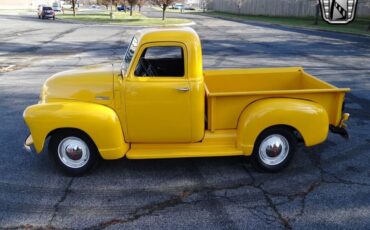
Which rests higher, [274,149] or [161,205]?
[274,149]

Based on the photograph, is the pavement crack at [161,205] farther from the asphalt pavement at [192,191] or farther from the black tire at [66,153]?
the black tire at [66,153]

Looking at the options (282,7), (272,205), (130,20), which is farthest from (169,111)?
(282,7)

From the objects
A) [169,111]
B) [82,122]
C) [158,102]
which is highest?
[158,102]

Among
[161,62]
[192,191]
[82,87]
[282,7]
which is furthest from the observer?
[282,7]

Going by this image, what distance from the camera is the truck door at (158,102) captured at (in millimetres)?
4504

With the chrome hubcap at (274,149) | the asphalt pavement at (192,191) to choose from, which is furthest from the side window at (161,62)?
the chrome hubcap at (274,149)

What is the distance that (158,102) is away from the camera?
4527 millimetres

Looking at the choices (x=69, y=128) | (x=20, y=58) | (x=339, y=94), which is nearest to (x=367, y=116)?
(x=339, y=94)

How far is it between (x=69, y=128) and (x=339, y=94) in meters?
3.61

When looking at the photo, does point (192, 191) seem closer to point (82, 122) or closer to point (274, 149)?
point (274, 149)

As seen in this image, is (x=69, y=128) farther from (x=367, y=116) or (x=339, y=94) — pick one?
(x=367, y=116)

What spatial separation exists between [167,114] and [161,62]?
935mm

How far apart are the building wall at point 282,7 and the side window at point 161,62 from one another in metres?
37.1

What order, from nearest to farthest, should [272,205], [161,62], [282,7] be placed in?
1. [272,205]
2. [161,62]
3. [282,7]
